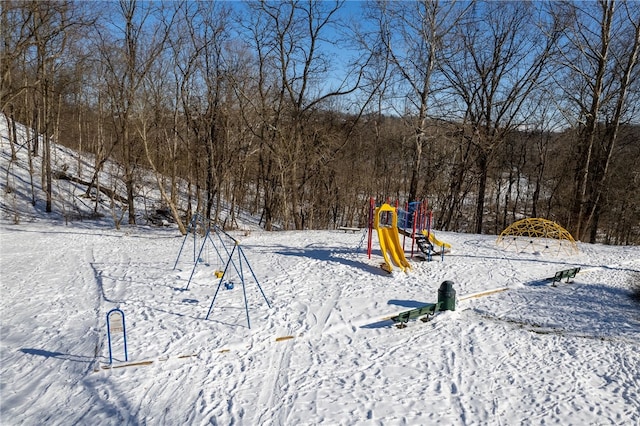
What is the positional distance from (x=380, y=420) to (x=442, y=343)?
107 inches

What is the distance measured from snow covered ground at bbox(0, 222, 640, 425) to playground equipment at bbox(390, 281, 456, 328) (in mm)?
199

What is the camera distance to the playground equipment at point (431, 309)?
26.5ft

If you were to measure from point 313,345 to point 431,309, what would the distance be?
9.60 ft

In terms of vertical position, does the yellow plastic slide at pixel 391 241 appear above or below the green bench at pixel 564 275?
above

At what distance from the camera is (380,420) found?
5176 mm

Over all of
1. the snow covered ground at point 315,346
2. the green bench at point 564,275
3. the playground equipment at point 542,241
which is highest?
the playground equipment at point 542,241

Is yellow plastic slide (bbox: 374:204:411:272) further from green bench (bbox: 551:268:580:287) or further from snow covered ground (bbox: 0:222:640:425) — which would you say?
green bench (bbox: 551:268:580:287)

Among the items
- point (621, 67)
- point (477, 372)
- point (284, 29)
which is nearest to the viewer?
point (477, 372)

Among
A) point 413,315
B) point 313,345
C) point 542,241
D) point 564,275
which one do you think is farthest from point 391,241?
point 542,241

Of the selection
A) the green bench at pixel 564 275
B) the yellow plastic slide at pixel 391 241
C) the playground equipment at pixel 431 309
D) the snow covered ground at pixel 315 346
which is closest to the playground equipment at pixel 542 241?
the snow covered ground at pixel 315 346

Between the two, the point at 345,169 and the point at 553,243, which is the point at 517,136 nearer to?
the point at 345,169

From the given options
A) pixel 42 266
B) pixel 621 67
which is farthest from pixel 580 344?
pixel 621 67

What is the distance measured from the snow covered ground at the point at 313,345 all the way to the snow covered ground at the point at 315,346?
0.10 ft

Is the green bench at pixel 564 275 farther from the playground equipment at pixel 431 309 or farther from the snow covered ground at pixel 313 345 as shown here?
the playground equipment at pixel 431 309
